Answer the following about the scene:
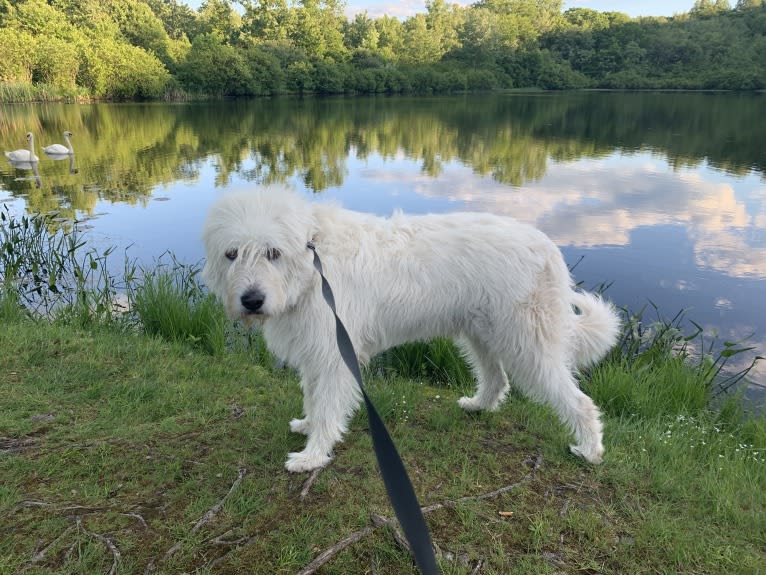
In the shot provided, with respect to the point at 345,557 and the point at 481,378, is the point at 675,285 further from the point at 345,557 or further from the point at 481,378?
the point at 345,557

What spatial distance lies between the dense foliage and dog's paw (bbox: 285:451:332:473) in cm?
5293

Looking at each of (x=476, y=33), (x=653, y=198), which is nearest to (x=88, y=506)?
(x=653, y=198)

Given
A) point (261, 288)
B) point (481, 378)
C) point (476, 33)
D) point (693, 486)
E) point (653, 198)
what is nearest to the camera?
point (261, 288)

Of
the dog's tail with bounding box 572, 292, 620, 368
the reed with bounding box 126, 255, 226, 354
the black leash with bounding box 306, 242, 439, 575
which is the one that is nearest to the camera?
the black leash with bounding box 306, 242, 439, 575

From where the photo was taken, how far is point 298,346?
3.46 m

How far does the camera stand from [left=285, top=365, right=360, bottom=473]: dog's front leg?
11.5ft

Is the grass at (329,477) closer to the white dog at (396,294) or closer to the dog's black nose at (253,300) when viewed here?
the white dog at (396,294)

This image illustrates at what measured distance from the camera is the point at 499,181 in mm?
17859

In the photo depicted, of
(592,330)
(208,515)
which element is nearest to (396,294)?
(592,330)

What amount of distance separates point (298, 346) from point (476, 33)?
111949mm

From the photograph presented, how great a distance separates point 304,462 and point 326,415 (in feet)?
1.15

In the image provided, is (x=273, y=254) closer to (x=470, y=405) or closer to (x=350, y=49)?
(x=470, y=405)

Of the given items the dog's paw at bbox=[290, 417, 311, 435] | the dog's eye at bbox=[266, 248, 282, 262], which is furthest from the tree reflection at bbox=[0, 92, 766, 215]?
the dog's eye at bbox=[266, 248, 282, 262]

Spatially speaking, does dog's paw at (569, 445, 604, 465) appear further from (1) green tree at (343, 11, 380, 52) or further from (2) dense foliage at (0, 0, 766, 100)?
(1) green tree at (343, 11, 380, 52)
